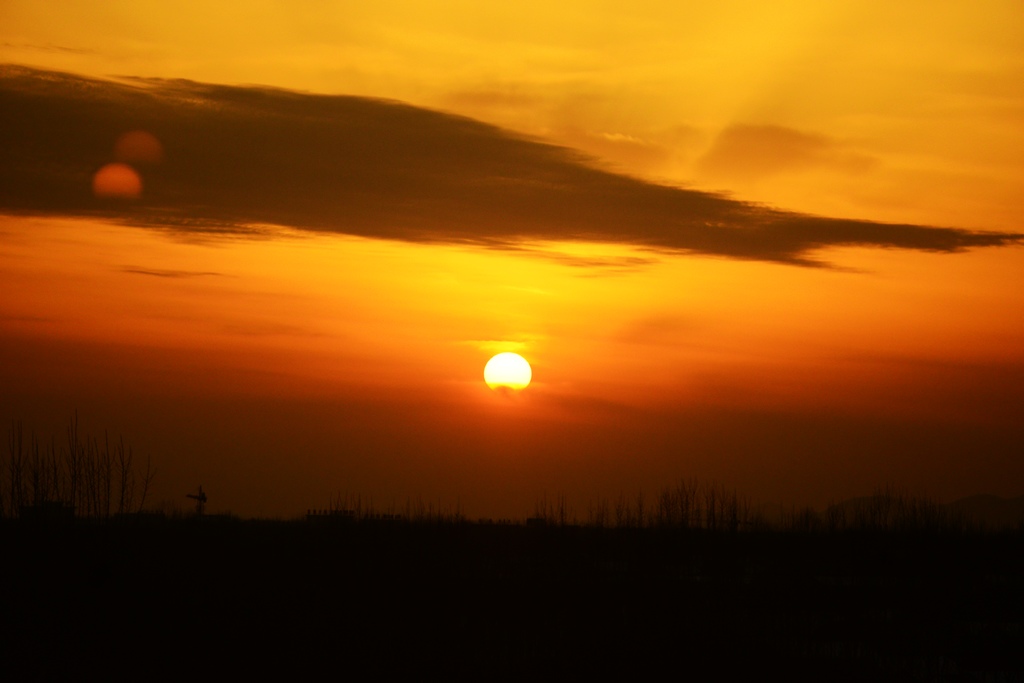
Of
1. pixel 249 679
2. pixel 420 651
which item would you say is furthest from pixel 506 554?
pixel 249 679

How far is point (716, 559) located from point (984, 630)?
40.6 ft

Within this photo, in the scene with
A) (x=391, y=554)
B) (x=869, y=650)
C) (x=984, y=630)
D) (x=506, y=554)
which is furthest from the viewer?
(x=506, y=554)

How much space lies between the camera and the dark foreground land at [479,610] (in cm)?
1645

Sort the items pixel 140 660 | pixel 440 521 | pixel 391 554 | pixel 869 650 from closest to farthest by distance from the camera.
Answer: pixel 140 660 → pixel 869 650 → pixel 391 554 → pixel 440 521

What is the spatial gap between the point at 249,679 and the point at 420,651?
2932 millimetres

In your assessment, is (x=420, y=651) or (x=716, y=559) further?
(x=716, y=559)

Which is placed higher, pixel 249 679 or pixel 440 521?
pixel 440 521

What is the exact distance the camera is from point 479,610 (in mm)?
21297

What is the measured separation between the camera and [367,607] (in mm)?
20734

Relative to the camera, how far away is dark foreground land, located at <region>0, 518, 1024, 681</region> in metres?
16.5

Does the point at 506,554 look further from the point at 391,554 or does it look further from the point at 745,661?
the point at 745,661

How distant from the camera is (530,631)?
19.1m

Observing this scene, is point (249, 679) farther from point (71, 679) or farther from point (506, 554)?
point (506, 554)

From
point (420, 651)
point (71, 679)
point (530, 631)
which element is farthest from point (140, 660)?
point (530, 631)
